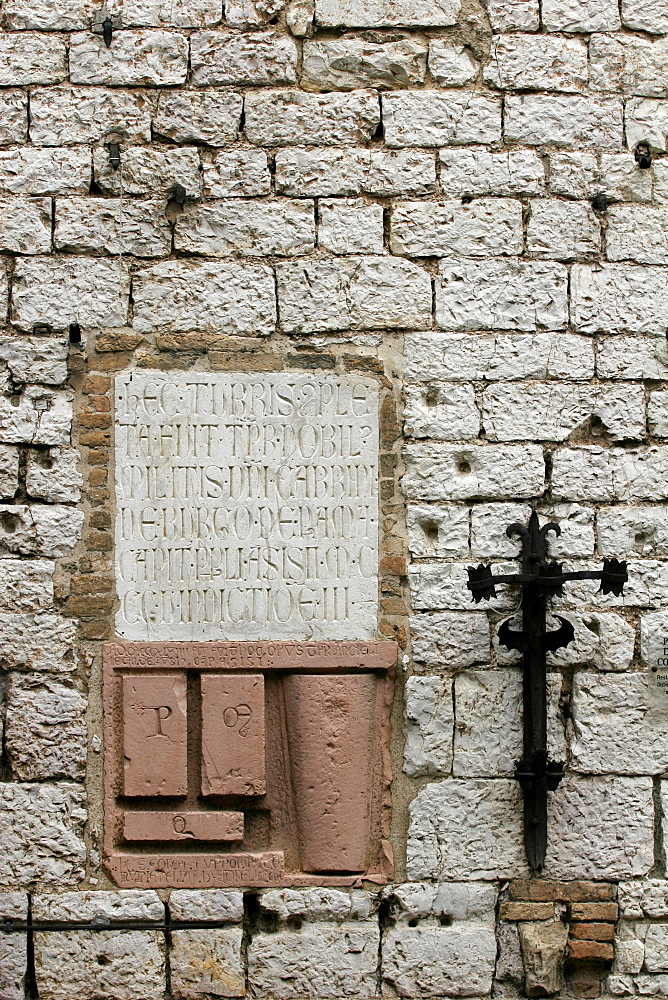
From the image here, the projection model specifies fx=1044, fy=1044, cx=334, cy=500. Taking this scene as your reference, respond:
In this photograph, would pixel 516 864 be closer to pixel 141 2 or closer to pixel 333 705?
pixel 333 705

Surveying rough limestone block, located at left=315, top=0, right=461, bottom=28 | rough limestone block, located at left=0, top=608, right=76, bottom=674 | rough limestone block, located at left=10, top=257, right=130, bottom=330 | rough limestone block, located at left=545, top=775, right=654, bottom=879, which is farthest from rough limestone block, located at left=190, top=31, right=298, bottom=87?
rough limestone block, located at left=545, top=775, right=654, bottom=879

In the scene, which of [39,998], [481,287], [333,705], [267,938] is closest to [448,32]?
[481,287]

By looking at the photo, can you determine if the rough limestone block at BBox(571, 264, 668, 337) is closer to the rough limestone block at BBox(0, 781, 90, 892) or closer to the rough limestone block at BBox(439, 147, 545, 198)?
the rough limestone block at BBox(439, 147, 545, 198)

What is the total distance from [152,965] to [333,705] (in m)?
1.07

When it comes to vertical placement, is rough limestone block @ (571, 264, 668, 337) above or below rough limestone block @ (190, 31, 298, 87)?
below

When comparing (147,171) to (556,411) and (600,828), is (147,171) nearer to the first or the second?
(556,411)

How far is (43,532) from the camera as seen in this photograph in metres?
3.68

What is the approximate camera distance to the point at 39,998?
3568 millimetres

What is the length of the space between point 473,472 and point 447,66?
1502 millimetres

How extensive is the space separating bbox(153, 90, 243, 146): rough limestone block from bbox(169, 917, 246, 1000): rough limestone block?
9.23ft

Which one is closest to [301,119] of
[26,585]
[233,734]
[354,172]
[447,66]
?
[354,172]

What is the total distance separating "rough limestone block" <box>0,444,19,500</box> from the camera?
370 centimetres

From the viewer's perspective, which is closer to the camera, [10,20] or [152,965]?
[152,965]

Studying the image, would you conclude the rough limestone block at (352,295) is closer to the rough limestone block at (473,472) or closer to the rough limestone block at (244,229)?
the rough limestone block at (244,229)
